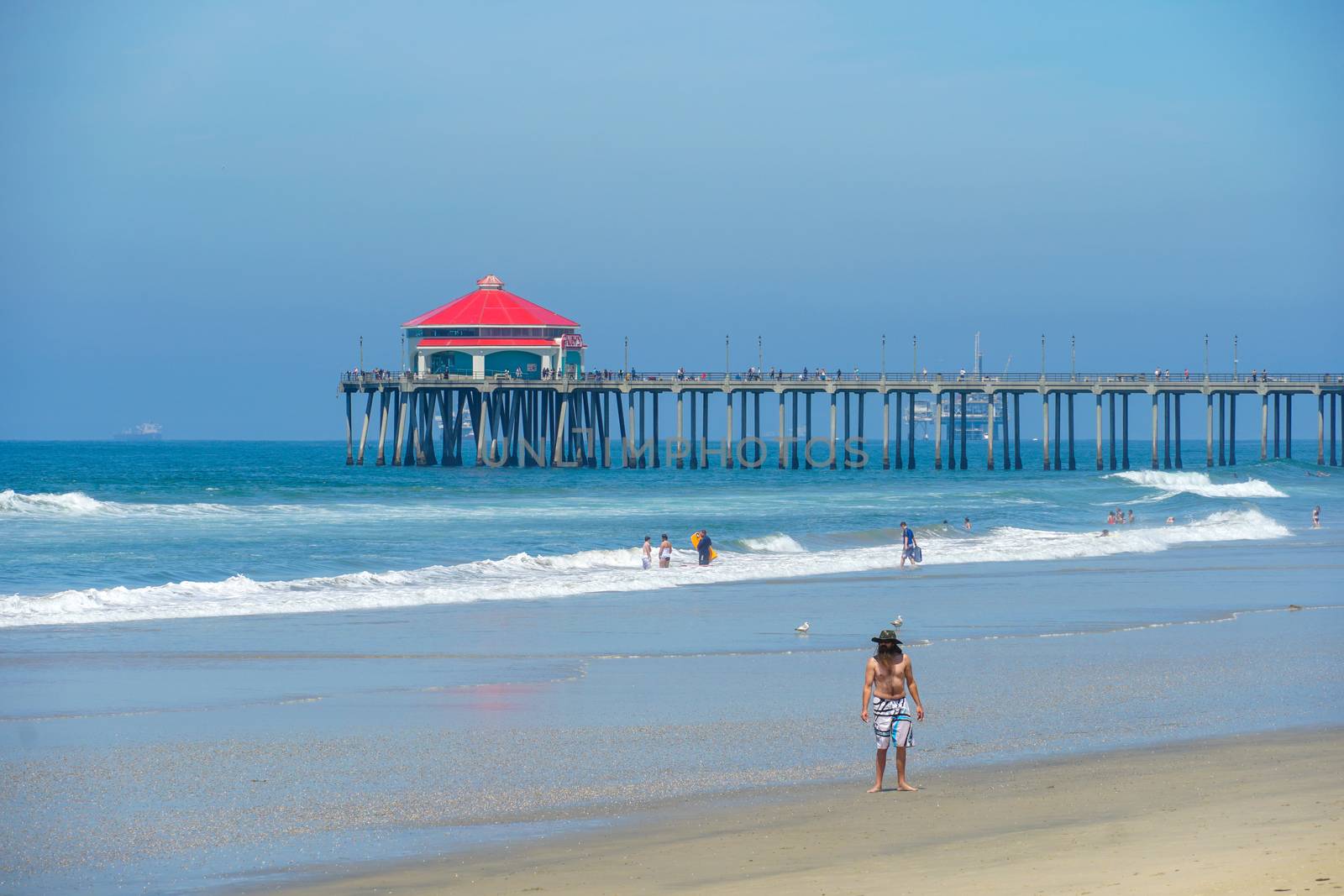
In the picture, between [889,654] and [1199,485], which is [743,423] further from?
[889,654]

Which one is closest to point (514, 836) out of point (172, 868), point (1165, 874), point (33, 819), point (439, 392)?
point (172, 868)

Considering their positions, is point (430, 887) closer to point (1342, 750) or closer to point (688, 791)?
point (688, 791)

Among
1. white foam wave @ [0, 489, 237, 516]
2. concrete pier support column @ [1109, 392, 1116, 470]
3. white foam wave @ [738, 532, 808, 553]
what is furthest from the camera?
concrete pier support column @ [1109, 392, 1116, 470]

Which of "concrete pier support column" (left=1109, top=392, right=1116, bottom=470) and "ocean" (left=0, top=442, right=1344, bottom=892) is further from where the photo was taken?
"concrete pier support column" (left=1109, top=392, right=1116, bottom=470)

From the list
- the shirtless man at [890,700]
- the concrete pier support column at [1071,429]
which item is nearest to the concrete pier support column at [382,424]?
the concrete pier support column at [1071,429]

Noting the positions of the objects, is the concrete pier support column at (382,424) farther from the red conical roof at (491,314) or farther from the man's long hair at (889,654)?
the man's long hair at (889,654)

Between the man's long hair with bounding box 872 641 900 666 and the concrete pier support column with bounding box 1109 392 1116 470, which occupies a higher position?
the concrete pier support column with bounding box 1109 392 1116 470

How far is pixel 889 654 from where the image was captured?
10.1 m

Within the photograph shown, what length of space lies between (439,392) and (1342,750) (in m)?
67.4

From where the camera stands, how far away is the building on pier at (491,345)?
7425 cm

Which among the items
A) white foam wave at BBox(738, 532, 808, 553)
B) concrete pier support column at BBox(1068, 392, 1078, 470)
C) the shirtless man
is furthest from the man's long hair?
concrete pier support column at BBox(1068, 392, 1078, 470)

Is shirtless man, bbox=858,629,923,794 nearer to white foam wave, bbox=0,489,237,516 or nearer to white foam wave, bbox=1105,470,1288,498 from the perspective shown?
white foam wave, bbox=0,489,237,516

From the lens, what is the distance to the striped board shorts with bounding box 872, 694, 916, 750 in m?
9.91

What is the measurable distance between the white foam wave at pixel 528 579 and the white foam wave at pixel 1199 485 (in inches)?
708
